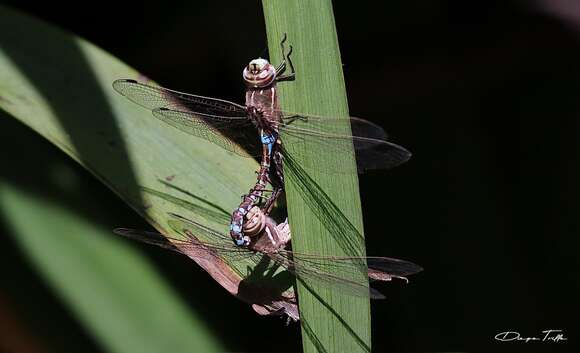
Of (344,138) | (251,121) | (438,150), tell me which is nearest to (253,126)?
(251,121)

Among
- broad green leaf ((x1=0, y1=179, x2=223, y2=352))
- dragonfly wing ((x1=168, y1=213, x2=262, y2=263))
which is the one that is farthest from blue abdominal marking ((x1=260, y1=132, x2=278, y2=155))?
broad green leaf ((x1=0, y1=179, x2=223, y2=352))

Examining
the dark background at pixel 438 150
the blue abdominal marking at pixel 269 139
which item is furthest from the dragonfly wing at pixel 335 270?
the dark background at pixel 438 150

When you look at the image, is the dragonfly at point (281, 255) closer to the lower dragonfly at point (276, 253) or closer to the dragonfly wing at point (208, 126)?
the lower dragonfly at point (276, 253)

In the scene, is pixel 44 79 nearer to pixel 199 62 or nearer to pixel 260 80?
pixel 260 80

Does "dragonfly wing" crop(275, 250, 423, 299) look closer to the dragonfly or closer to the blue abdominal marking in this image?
the dragonfly

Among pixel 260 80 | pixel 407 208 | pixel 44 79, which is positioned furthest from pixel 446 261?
pixel 44 79

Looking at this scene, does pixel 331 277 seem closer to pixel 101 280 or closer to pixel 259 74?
pixel 259 74
